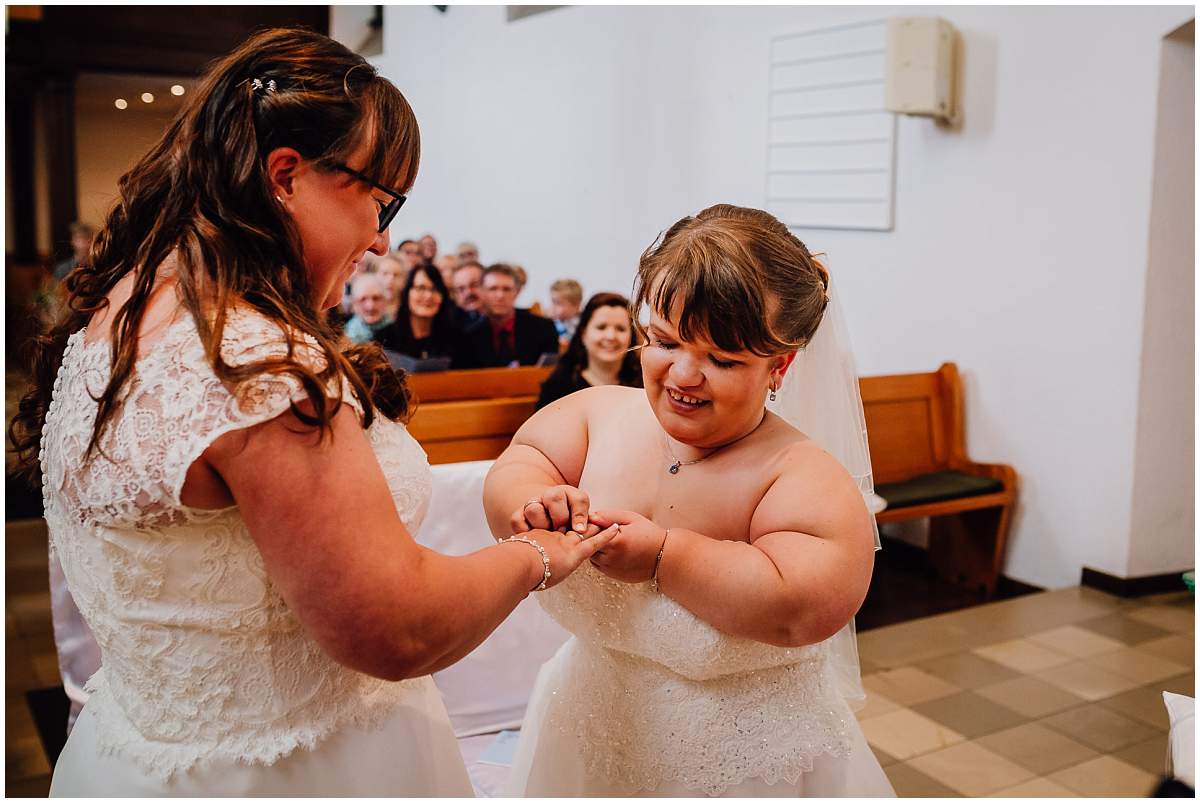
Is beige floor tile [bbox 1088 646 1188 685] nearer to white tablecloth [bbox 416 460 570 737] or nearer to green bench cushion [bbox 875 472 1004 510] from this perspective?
green bench cushion [bbox 875 472 1004 510]

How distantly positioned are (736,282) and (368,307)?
206 inches

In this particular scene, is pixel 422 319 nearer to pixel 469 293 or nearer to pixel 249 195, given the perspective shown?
pixel 469 293

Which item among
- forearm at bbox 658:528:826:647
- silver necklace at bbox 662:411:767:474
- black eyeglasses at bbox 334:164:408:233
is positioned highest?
black eyeglasses at bbox 334:164:408:233

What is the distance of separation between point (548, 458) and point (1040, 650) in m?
3.39

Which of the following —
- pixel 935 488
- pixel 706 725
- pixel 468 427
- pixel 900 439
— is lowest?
pixel 935 488

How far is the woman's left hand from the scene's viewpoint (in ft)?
4.41

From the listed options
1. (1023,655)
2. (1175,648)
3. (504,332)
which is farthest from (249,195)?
(504,332)

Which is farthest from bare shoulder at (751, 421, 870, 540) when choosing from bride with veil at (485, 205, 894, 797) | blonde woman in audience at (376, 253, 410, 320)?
blonde woman in audience at (376, 253, 410, 320)

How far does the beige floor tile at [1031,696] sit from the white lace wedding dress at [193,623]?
2.84 m

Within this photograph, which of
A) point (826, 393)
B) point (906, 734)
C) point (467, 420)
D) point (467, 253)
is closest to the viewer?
point (826, 393)

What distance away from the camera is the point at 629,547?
4.40 feet

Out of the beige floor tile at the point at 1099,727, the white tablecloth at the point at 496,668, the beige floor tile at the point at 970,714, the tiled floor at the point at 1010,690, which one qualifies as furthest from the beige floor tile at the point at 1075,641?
the white tablecloth at the point at 496,668

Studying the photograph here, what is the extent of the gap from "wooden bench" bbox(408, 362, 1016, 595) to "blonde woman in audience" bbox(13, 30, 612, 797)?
3.47 metres

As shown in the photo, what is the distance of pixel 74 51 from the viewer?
11.2 m
